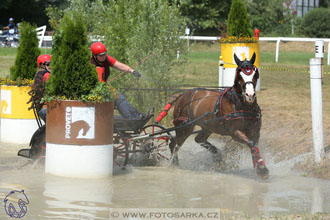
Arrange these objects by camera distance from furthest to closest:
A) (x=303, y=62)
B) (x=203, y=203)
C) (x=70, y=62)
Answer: (x=303, y=62), (x=70, y=62), (x=203, y=203)

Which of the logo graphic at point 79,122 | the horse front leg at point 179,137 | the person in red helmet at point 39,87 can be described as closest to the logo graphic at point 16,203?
the logo graphic at point 79,122

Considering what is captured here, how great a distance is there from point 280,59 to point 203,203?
2162cm

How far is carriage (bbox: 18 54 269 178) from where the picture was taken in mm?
9252

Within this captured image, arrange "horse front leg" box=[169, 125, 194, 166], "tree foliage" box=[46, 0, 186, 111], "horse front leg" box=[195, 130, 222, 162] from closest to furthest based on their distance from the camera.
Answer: "horse front leg" box=[195, 130, 222, 162]
"horse front leg" box=[169, 125, 194, 166]
"tree foliage" box=[46, 0, 186, 111]

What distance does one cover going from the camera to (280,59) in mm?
28281

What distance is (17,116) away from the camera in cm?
1252

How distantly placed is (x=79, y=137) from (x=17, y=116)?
13.7 ft

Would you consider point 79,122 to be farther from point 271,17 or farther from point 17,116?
point 271,17

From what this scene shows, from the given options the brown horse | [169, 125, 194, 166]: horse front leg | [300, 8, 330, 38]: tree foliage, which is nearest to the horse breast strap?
the brown horse

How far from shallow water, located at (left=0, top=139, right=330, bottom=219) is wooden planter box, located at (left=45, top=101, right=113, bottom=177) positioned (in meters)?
0.18

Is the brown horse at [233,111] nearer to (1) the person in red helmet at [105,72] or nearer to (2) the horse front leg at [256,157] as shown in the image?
(2) the horse front leg at [256,157]

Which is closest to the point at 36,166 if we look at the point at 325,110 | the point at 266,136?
the point at 266,136

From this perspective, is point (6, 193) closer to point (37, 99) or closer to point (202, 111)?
point (37, 99)

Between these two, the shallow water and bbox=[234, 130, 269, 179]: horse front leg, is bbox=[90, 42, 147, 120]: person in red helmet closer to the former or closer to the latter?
the shallow water
